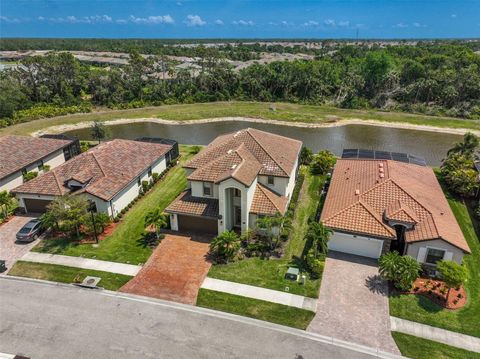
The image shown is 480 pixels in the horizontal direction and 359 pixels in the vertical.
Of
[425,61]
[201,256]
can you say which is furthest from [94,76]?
[425,61]

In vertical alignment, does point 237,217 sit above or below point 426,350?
above

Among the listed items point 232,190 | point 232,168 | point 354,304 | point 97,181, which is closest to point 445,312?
point 354,304

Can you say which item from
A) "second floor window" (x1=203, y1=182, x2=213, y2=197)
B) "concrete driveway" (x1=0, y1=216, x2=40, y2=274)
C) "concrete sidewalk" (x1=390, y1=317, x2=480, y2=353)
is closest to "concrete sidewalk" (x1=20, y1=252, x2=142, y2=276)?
"concrete driveway" (x1=0, y1=216, x2=40, y2=274)

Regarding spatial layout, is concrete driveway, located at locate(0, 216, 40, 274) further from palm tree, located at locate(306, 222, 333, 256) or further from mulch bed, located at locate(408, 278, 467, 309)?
mulch bed, located at locate(408, 278, 467, 309)

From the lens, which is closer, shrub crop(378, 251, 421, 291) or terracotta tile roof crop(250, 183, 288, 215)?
shrub crop(378, 251, 421, 291)

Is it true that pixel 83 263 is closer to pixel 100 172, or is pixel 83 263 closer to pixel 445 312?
pixel 100 172

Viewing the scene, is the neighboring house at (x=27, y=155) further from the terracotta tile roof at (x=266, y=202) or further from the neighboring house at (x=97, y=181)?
the terracotta tile roof at (x=266, y=202)
